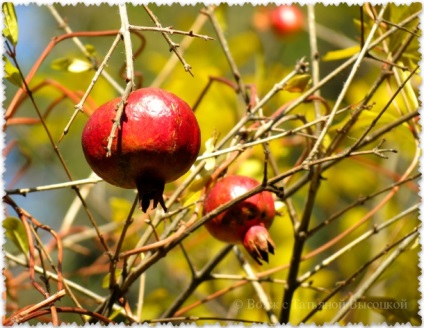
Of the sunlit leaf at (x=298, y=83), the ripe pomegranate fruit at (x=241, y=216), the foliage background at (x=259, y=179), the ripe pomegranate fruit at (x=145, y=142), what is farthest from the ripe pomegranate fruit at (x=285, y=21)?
the ripe pomegranate fruit at (x=145, y=142)

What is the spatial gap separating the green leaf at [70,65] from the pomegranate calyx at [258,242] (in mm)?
425

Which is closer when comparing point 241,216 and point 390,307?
point 241,216

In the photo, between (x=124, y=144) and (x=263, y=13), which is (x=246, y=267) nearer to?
(x=124, y=144)

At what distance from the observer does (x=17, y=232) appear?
0.95 m

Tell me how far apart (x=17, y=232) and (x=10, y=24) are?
0.95 feet

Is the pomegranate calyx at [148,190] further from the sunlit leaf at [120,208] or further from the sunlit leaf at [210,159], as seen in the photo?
the sunlit leaf at [120,208]

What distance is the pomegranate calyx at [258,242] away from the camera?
83cm

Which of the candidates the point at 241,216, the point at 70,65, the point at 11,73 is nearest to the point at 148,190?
the point at 241,216

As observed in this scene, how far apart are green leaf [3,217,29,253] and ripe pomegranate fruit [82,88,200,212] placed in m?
0.34

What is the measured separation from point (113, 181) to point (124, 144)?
0.18 feet

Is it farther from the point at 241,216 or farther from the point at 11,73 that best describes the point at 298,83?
the point at 11,73

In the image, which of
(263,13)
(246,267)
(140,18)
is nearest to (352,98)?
(263,13)

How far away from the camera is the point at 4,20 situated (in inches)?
34.6

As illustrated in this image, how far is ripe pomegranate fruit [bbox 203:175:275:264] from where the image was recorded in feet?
2.76
